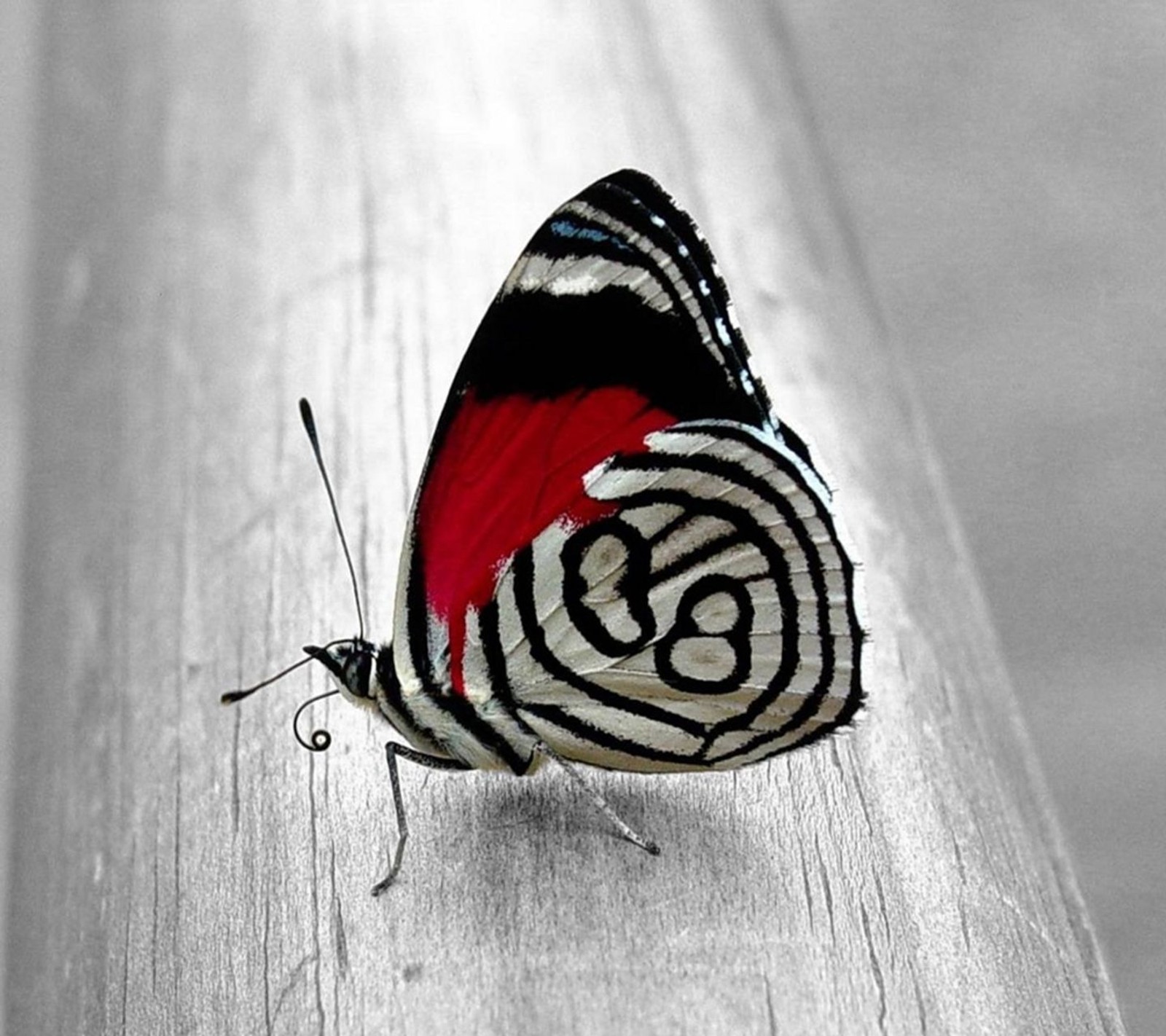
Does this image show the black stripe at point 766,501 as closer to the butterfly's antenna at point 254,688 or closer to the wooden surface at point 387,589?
the wooden surface at point 387,589

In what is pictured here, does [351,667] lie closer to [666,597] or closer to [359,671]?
[359,671]

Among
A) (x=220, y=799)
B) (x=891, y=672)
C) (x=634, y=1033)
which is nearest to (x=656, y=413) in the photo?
(x=891, y=672)

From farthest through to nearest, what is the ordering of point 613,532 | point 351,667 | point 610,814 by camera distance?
1. point 613,532
2. point 351,667
3. point 610,814

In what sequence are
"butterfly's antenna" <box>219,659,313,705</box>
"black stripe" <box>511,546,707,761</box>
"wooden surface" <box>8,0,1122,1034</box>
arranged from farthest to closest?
"black stripe" <box>511,546,707,761</box>
"butterfly's antenna" <box>219,659,313,705</box>
"wooden surface" <box>8,0,1122,1034</box>

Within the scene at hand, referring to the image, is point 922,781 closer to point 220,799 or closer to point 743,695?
point 743,695

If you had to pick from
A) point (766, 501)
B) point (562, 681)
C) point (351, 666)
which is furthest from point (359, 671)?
point (766, 501)

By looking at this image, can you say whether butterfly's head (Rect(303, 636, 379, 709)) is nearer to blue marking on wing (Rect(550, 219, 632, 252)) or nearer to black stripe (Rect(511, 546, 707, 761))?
black stripe (Rect(511, 546, 707, 761))

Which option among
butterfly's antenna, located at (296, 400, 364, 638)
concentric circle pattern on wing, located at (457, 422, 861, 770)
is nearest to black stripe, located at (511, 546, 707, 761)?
concentric circle pattern on wing, located at (457, 422, 861, 770)
